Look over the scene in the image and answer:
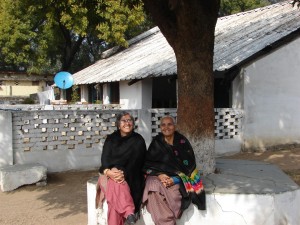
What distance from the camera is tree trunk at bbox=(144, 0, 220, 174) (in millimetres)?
4582

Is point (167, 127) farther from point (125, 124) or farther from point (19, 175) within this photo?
point (19, 175)

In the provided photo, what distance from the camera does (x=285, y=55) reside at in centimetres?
1023

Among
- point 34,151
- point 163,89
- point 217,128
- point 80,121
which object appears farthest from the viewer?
point 163,89

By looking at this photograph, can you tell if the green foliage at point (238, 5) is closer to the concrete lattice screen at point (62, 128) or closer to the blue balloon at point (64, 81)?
the blue balloon at point (64, 81)

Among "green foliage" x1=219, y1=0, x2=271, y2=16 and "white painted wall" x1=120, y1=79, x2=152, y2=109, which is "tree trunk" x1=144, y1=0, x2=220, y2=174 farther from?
"green foliage" x1=219, y1=0, x2=271, y2=16

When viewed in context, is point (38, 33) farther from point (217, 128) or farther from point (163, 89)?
point (217, 128)

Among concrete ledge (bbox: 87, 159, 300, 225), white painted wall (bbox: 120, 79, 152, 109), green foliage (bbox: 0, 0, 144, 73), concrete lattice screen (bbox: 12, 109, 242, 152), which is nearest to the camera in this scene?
concrete ledge (bbox: 87, 159, 300, 225)

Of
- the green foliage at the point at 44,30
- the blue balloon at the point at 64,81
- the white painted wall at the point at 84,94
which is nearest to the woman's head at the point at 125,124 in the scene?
the green foliage at the point at 44,30

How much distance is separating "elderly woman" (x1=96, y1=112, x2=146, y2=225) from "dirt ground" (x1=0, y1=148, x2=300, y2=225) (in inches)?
47.5

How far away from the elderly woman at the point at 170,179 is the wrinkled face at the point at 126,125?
300mm

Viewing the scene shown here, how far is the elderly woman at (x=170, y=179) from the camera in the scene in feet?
12.5

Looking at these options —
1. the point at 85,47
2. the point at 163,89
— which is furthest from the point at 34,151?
the point at 85,47

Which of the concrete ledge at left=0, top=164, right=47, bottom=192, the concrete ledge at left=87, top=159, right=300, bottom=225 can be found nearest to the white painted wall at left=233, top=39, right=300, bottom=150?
the concrete ledge at left=0, top=164, right=47, bottom=192

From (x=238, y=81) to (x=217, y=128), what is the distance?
138 cm
